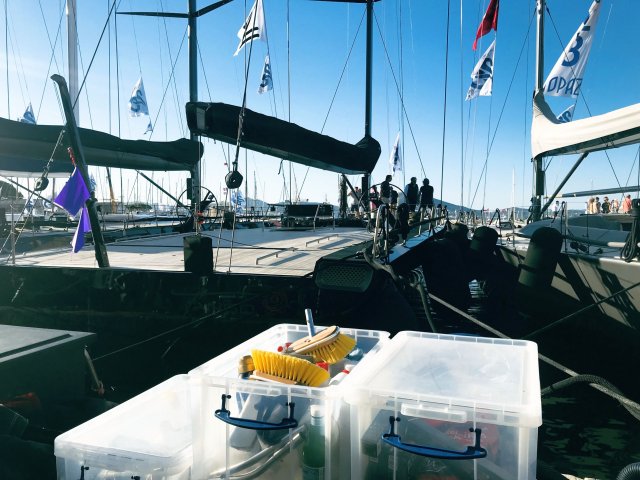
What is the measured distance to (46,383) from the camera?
99.3 inches

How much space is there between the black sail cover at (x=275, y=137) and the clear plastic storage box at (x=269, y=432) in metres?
4.68

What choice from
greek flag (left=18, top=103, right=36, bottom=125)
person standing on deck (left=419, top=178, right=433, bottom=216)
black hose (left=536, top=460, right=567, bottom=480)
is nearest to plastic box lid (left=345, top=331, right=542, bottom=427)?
black hose (left=536, top=460, right=567, bottom=480)

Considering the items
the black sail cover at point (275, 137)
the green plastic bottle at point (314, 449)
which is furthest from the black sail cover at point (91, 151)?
the green plastic bottle at point (314, 449)

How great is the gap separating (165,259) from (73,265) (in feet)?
3.83

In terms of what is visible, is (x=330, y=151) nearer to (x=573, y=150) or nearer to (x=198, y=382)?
(x=573, y=150)

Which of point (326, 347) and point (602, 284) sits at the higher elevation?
point (326, 347)

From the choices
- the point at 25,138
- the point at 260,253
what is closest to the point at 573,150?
the point at 260,253

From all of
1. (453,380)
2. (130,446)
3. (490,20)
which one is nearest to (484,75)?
(490,20)

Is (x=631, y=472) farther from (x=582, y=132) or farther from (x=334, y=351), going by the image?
(x=582, y=132)

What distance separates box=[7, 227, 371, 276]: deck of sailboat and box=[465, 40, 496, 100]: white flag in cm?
923

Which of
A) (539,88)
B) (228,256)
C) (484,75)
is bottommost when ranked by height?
(228,256)

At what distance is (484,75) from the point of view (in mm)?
15727

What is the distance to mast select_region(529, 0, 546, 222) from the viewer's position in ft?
37.1

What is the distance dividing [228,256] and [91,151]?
395 centimetres
